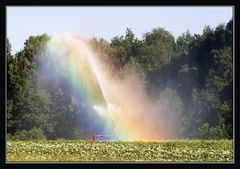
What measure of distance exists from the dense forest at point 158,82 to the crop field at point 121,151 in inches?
23.0

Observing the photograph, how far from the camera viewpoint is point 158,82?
18.5m

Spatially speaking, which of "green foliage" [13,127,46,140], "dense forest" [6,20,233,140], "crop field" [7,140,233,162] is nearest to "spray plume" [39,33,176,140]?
"dense forest" [6,20,233,140]

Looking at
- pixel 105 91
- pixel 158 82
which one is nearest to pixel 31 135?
pixel 105 91

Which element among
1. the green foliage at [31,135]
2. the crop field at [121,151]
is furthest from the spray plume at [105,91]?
the green foliage at [31,135]

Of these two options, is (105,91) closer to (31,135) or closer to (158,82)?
(158,82)

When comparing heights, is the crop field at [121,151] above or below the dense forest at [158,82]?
below

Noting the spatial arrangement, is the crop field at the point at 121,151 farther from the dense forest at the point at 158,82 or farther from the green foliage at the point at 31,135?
the dense forest at the point at 158,82

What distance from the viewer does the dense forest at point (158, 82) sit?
59.2 feet

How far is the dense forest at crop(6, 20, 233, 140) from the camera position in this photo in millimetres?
18031

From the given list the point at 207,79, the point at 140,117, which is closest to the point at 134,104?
the point at 140,117

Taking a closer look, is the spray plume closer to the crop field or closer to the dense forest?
the dense forest

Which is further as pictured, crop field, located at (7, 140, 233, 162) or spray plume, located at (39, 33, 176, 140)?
spray plume, located at (39, 33, 176, 140)

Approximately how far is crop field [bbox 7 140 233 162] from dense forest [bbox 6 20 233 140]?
58 cm
